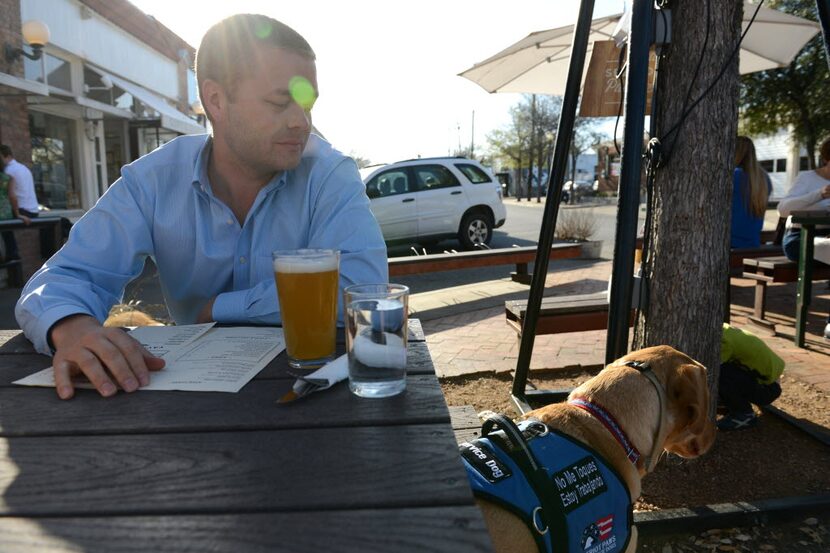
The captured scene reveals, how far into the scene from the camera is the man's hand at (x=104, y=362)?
1.08 metres

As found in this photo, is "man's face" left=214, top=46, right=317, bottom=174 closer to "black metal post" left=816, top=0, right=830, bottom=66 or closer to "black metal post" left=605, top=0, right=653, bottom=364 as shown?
"black metal post" left=605, top=0, right=653, bottom=364

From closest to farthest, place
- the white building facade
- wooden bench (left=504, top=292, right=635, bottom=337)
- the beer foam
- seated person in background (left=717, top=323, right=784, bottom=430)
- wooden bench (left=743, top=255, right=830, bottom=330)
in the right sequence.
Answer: the beer foam
seated person in background (left=717, top=323, right=784, bottom=430)
wooden bench (left=504, top=292, right=635, bottom=337)
wooden bench (left=743, top=255, right=830, bottom=330)
the white building facade

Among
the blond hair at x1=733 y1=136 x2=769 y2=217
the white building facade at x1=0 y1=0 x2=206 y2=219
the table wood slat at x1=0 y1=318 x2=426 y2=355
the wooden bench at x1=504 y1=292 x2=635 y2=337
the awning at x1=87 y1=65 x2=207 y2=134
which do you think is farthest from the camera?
the awning at x1=87 y1=65 x2=207 y2=134

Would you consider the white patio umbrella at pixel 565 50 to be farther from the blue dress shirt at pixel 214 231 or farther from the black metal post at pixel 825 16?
the blue dress shirt at pixel 214 231

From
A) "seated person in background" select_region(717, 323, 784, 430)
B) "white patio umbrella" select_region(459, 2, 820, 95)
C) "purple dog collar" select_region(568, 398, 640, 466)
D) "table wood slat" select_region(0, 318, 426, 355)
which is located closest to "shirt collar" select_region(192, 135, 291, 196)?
"table wood slat" select_region(0, 318, 426, 355)

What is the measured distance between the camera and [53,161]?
10633 mm

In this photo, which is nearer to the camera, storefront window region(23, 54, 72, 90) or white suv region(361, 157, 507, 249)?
storefront window region(23, 54, 72, 90)

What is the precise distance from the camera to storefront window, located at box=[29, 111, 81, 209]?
10062 millimetres

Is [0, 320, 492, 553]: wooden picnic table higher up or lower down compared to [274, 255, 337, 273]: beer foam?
lower down

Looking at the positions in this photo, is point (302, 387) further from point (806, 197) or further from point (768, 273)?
point (806, 197)

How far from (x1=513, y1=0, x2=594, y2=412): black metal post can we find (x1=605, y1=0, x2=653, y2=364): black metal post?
0.97ft

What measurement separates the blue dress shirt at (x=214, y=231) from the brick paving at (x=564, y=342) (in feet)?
7.39

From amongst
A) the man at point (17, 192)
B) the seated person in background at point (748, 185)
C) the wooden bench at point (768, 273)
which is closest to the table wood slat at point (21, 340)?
the wooden bench at point (768, 273)

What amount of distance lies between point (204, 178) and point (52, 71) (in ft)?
34.6
